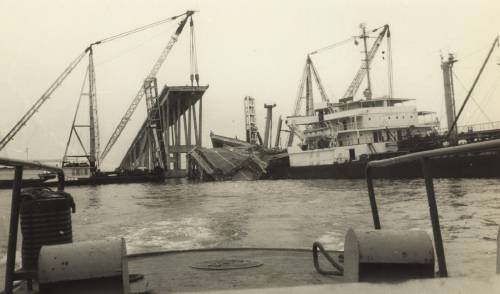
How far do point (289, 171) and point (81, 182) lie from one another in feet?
76.6

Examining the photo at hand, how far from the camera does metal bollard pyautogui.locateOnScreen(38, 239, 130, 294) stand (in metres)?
2.90

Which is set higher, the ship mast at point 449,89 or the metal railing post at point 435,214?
the ship mast at point 449,89

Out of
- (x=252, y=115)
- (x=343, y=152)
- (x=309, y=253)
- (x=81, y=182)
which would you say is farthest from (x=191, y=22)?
(x=309, y=253)

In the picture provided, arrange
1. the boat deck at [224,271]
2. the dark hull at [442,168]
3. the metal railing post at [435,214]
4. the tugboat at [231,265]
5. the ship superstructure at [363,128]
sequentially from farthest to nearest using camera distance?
the ship superstructure at [363,128]
the dark hull at [442,168]
the boat deck at [224,271]
the metal railing post at [435,214]
the tugboat at [231,265]

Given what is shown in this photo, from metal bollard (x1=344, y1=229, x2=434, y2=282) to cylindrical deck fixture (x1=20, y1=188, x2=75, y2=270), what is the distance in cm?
249

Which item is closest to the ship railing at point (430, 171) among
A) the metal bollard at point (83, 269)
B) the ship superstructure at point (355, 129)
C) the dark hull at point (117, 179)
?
the metal bollard at point (83, 269)

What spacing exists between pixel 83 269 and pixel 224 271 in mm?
1842

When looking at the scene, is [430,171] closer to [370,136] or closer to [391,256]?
[391,256]

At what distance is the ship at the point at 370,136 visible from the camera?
40688 mm

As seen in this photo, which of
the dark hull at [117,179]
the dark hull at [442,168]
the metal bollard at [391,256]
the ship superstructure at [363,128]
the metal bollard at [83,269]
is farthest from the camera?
the dark hull at [117,179]

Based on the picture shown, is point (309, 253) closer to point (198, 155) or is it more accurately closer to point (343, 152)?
point (343, 152)

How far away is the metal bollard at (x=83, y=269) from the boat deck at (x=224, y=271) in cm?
93

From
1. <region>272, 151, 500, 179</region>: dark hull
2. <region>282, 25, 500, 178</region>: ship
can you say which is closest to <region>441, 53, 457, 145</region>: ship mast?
<region>282, 25, 500, 178</region>: ship

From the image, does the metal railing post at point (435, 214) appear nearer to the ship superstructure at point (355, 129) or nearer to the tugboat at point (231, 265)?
the tugboat at point (231, 265)
